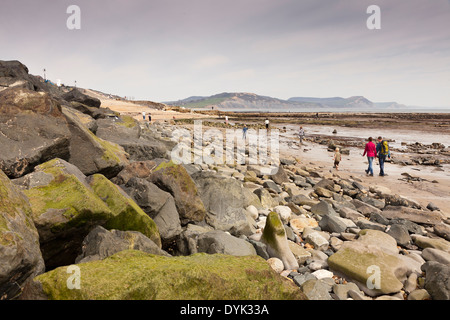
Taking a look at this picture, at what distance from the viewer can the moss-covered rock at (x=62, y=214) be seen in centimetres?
334

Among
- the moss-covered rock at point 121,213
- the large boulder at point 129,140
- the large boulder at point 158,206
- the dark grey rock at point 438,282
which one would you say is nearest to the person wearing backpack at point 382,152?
the dark grey rock at point 438,282

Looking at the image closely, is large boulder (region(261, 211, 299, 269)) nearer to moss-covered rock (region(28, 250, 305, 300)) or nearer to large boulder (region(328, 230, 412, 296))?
large boulder (region(328, 230, 412, 296))

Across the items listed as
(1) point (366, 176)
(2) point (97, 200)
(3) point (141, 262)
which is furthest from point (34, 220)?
(1) point (366, 176)

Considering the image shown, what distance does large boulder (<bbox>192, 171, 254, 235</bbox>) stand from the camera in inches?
252

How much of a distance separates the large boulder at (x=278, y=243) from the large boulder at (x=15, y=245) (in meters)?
3.92

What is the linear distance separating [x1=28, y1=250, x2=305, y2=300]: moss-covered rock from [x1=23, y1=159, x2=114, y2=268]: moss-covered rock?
1.02 meters

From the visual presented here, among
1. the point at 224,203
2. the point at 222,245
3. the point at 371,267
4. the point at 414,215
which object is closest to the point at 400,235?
the point at 414,215

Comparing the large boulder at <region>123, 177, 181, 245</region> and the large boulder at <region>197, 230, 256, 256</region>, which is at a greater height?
the large boulder at <region>123, 177, 181, 245</region>

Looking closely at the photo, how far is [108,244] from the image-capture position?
326 cm

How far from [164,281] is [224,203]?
457 cm

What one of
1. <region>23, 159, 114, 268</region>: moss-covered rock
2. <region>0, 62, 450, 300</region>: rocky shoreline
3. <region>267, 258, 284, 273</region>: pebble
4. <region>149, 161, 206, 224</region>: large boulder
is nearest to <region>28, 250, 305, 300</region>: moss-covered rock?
<region>0, 62, 450, 300</region>: rocky shoreline
